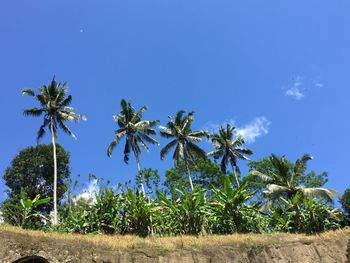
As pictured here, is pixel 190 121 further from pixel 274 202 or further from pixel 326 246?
pixel 326 246

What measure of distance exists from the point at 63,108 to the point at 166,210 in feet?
60.7

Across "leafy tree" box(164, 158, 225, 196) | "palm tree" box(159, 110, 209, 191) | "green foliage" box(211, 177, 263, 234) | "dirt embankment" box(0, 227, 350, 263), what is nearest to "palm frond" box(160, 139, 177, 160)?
"palm tree" box(159, 110, 209, 191)

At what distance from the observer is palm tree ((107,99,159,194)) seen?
36.8 metres

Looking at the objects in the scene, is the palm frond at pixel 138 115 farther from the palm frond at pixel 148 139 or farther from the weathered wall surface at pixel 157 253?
the weathered wall surface at pixel 157 253

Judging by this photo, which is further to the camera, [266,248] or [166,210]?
[166,210]

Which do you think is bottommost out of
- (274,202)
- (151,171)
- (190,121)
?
(274,202)

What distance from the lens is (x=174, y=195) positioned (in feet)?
77.3

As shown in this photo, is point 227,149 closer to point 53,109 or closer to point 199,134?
point 199,134

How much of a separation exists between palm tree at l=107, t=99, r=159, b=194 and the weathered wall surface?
1966 cm

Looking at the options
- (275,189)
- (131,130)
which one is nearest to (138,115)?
(131,130)

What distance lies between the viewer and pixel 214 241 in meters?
18.4

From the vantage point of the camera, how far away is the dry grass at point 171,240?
17.2m

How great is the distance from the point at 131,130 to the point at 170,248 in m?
20.8

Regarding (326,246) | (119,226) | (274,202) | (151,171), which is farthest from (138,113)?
(326,246)
